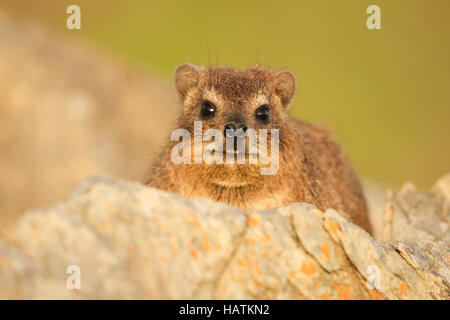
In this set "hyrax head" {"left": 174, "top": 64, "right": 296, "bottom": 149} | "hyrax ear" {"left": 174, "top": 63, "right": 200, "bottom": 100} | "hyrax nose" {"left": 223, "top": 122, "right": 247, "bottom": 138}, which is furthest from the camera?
"hyrax ear" {"left": 174, "top": 63, "right": 200, "bottom": 100}

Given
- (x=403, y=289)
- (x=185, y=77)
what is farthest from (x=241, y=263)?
(x=185, y=77)

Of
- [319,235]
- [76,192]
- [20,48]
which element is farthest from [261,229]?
[20,48]

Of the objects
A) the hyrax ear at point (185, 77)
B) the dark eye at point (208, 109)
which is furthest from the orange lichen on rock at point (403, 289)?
the hyrax ear at point (185, 77)

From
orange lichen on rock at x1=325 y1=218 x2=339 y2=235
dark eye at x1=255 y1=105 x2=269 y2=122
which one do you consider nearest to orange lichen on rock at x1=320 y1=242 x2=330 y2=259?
orange lichen on rock at x1=325 y1=218 x2=339 y2=235

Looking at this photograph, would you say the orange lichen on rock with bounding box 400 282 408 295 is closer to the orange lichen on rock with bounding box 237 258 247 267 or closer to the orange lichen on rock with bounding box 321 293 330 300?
the orange lichen on rock with bounding box 321 293 330 300

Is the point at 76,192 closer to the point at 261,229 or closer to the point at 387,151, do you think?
the point at 261,229

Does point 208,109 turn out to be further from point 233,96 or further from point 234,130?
point 234,130
